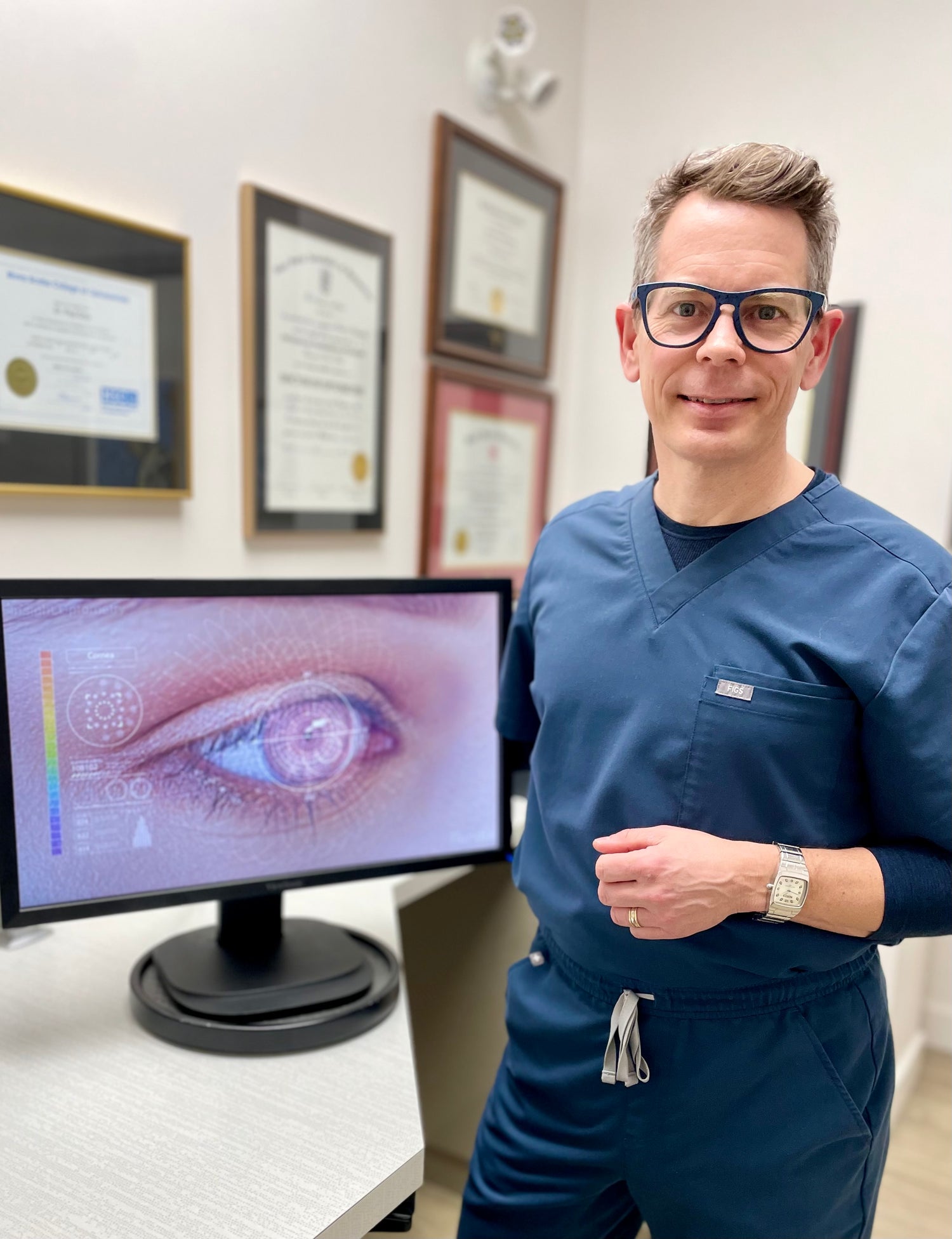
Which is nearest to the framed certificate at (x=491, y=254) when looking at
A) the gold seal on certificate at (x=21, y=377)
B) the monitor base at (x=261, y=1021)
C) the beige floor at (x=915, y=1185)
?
the gold seal on certificate at (x=21, y=377)

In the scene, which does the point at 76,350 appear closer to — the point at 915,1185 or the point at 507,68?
the point at 507,68

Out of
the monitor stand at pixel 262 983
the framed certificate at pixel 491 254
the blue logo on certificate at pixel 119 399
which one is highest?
the framed certificate at pixel 491 254

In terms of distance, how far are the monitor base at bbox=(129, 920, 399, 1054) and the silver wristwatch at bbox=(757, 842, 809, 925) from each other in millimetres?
472

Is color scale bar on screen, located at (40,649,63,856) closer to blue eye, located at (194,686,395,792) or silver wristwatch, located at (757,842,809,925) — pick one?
blue eye, located at (194,686,395,792)

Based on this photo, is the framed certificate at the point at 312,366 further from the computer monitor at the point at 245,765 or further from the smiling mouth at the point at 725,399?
the smiling mouth at the point at 725,399

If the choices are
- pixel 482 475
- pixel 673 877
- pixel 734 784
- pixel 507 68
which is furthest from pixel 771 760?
pixel 507 68

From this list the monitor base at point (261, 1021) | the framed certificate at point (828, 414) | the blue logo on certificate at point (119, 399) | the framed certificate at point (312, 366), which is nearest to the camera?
the monitor base at point (261, 1021)

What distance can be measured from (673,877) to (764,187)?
0.62m

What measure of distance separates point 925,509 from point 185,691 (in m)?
1.42

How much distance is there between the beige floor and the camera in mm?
1630

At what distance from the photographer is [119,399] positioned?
134 centimetres

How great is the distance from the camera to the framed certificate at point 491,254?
1.89 m

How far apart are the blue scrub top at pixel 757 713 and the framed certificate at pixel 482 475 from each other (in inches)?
38.3

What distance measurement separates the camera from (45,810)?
3.04 feet
